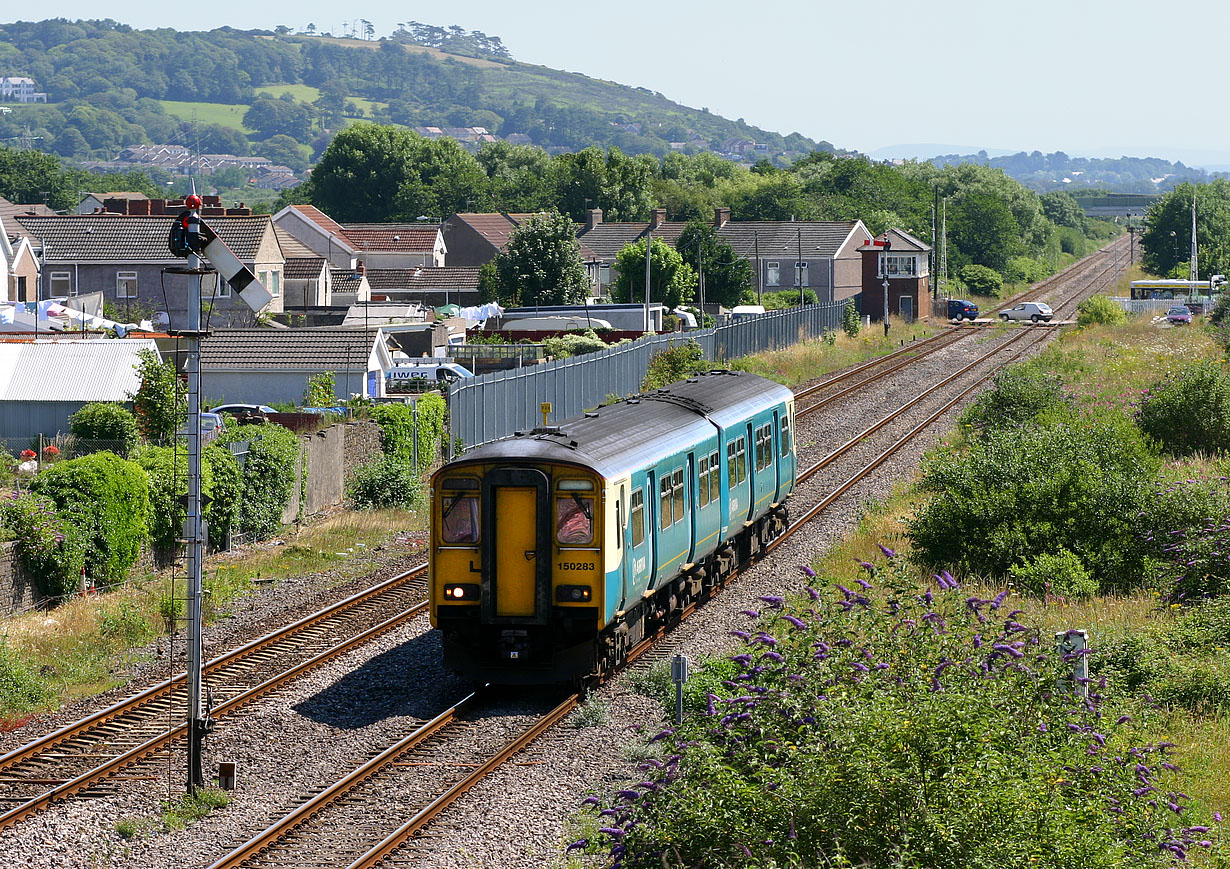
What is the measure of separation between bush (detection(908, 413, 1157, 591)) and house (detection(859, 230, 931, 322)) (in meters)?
58.8

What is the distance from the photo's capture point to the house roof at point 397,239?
99.6m

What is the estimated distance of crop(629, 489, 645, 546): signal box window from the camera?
53.8 ft

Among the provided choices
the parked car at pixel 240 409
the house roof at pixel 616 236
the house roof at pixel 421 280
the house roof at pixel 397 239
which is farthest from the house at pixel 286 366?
the house roof at pixel 397 239

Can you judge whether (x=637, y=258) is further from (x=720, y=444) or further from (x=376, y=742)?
(x=376, y=742)

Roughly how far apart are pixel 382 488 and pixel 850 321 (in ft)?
149

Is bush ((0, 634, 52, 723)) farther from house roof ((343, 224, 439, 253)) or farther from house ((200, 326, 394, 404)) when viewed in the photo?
house roof ((343, 224, 439, 253))

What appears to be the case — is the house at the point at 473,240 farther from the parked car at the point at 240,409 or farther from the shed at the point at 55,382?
the shed at the point at 55,382

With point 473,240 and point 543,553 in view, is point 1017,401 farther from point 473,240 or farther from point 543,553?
point 473,240

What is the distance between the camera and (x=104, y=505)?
2148 centimetres

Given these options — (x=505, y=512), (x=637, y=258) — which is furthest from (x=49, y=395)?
(x=637, y=258)

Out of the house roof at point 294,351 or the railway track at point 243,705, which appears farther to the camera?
the house roof at point 294,351

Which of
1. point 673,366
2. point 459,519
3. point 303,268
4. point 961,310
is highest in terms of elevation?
point 303,268


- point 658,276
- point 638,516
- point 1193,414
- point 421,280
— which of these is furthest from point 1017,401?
point 421,280

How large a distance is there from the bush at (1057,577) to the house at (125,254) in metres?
53.1
